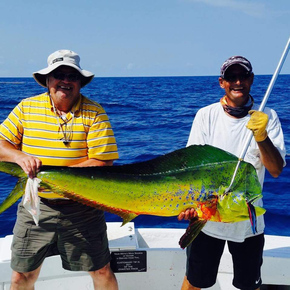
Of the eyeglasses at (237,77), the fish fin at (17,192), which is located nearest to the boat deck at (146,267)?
the fish fin at (17,192)

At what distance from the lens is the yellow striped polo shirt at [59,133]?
2.26m

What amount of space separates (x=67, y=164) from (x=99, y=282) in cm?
81

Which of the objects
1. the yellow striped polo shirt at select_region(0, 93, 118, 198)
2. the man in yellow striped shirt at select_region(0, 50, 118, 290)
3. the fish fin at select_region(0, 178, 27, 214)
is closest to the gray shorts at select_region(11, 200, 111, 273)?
the man in yellow striped shirt at select_region(0, 50, 118, 290)

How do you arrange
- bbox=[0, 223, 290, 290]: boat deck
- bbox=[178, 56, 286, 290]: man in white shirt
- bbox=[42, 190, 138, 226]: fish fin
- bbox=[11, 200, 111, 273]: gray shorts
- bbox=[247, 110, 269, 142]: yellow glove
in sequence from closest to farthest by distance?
bbox=[247, 110, 269, 142]: yellow glove
bbox=[42, 190, 138, 226]: fish fin
bbox=[178, 56, 286, 290]: man in white shirt
bbox=[11, 200, 111, 273]: gray shorts
bbox=[0, 223, 290, 290]: boat deck

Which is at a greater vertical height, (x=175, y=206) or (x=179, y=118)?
(x=175, y=206)

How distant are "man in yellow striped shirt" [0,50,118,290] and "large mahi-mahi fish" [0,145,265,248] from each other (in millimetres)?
319

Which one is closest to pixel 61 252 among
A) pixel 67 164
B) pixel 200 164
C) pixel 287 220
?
pixel 67 164

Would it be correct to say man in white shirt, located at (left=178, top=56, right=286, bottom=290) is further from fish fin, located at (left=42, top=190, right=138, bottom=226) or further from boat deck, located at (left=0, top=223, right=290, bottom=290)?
fish fin, located at (left=42, top=190, right=138, bottom=226)

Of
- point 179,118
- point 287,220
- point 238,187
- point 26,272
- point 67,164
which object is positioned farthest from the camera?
point 179,118

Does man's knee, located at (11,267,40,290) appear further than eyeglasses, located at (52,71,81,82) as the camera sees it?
Yes

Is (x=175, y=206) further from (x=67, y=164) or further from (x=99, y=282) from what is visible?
(x=99, y=282)

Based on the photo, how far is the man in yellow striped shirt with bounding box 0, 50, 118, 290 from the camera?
2.26 m

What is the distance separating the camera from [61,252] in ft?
8.01

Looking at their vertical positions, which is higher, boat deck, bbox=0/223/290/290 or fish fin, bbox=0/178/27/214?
fish fin, bbox=0/178/27/214
